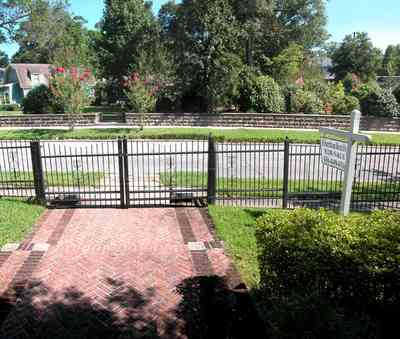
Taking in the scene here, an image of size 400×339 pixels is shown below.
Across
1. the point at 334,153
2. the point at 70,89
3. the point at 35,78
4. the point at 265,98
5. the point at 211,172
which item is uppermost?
the point at 35,78

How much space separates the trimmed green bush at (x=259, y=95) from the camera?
25781mm

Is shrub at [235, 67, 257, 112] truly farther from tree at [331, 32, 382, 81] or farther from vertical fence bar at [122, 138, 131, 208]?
tree at [331, 32, 382, 81]

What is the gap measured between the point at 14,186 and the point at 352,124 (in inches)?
330

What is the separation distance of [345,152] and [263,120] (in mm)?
19310

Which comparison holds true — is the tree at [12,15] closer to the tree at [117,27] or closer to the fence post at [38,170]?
the tree at [117,27]

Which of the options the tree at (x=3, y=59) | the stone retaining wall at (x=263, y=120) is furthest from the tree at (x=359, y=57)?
the tree at (x=3, y=59)

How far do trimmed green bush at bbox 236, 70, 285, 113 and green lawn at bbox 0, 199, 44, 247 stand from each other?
19.7 m

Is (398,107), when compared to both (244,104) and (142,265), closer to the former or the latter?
(244,104)

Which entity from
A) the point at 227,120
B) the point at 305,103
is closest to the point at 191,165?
the point at 227,120

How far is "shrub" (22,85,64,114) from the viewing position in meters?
26.2

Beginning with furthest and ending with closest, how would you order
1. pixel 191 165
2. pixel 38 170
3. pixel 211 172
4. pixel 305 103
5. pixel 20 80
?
pixel 20 80 → pixel 305 103 → pixel 191 165 → pixel 211 172 → pixel 38 170

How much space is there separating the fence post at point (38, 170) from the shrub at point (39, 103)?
1886 cm

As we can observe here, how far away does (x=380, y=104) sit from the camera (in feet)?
82.4

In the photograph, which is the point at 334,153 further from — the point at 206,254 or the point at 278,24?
the point at 278,24
